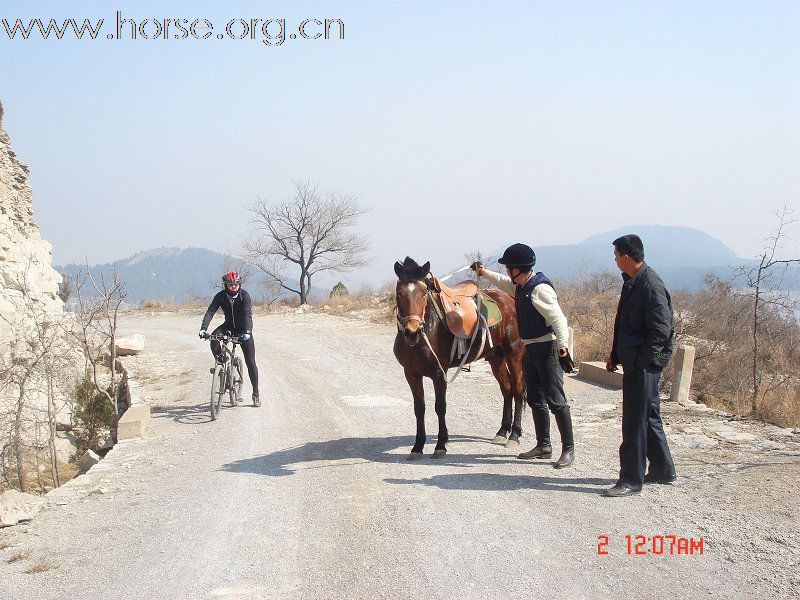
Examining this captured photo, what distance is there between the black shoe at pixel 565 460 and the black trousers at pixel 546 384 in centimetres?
6

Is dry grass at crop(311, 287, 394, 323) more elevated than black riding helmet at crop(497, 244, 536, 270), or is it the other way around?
black riding helmet at crop(497, 244, 536, 270)

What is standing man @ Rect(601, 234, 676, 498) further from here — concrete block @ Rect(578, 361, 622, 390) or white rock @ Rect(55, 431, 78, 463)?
white rock @ Rect(55, 431, 78, 463)

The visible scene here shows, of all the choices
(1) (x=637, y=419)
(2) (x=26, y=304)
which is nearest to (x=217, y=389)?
(2) (x=26, y=304)

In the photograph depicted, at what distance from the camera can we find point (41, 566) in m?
4.66

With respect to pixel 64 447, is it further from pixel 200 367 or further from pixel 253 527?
pixel 253 527

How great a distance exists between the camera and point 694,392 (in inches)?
488

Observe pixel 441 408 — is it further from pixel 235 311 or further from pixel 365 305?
pixel 365 305

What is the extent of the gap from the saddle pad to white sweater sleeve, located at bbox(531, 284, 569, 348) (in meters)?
1.12

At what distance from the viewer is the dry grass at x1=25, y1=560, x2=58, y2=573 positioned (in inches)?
182

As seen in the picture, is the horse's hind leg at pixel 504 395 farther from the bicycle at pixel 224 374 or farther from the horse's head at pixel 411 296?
the bicycle at pixel 224 374

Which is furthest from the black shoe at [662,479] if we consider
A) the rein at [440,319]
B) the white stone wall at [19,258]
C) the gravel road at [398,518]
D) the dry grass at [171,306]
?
the dry grass at [171,306]
